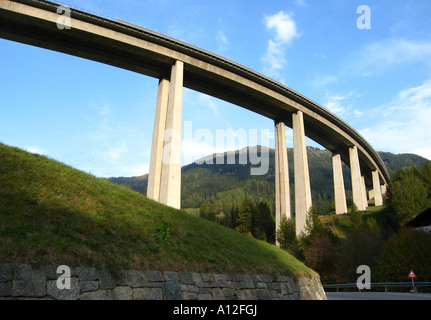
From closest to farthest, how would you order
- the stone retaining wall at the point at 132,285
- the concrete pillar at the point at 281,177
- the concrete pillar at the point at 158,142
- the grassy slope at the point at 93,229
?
the stone retaining wall at the point at 132,285 < the grassy slope at the point at 93,229 < the concrete pillar at the point at 158,142 < the concrete pillar at the point at 281,177

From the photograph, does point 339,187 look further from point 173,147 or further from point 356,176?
point 173,147

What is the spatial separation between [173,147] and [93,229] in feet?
71.7

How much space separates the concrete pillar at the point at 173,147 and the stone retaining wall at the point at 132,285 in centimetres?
1770

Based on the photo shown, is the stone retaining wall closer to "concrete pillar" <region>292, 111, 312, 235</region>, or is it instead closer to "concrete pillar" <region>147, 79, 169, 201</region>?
"concrete pillar" <region>147, 79, 169, 201</region>

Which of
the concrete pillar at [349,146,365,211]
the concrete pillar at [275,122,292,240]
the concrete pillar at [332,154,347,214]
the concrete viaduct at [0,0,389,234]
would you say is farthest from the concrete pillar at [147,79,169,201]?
the concrete pillar at [349,146,365,211]

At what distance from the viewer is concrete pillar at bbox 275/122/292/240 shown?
47.3 metres

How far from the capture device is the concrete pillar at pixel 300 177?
4459cm

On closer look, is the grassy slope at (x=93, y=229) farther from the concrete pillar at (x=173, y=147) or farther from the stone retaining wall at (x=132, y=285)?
the concrete pillar at (x=173, y=147)

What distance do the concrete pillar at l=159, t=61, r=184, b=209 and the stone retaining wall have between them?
58.1ft

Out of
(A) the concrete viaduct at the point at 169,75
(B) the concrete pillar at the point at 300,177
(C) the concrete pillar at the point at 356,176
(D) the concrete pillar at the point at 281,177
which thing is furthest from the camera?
(C) the concrete pillar at the point at 356,176

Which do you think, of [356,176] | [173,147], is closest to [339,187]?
[356,176]

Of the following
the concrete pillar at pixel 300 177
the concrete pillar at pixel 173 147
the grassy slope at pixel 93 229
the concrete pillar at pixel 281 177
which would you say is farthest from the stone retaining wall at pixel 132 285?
the concrete pillar at pixel 281 177

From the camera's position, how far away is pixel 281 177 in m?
48.0
